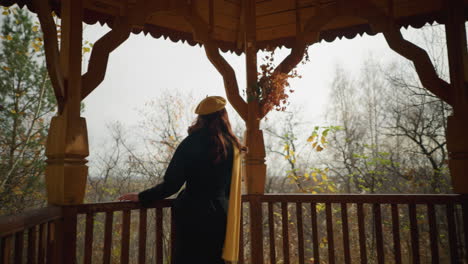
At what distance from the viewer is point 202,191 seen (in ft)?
6.38

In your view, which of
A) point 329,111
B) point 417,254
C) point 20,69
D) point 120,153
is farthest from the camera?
point 329,111

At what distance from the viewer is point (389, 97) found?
9742 mm

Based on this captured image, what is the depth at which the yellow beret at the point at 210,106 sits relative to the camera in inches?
80.4

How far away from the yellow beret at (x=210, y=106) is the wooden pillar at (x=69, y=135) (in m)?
0.88

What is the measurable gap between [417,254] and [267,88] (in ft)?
6.20

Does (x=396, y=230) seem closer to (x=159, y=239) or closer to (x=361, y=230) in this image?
(x=361, y=230)

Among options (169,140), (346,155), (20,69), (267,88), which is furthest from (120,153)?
(267,88)

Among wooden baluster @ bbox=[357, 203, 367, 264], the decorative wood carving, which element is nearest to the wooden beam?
the decorative wood carving

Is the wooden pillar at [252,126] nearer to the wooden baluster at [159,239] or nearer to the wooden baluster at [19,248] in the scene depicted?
the wooden baluster at [159,239]

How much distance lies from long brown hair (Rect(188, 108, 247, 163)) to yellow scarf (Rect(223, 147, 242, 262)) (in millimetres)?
111

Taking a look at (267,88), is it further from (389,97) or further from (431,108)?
(389,97)

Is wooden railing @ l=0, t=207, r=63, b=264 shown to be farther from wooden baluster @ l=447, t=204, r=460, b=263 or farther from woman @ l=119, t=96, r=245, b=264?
wooden baluster @ l=447, t=204, r=460, b=263

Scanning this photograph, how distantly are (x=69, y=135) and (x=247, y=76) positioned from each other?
1.71 meters

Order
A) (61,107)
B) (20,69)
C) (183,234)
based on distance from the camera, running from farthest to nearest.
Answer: (20,69) → (61,107) → (183,234)
